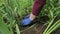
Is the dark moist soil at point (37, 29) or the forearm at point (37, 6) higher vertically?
the forearm at point (37, 6)

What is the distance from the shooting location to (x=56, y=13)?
1743 mm

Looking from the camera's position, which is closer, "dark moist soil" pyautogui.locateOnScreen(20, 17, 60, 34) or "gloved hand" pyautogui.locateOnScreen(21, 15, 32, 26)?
"dark moist soil" pyautogui.locateOnScreen(20, 17, 60, 34)

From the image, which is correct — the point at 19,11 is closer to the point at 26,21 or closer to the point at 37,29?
the point at 26,21

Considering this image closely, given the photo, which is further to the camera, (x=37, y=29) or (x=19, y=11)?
(x=19, y=11)

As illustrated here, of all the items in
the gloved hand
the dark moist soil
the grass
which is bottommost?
the dark moist soil

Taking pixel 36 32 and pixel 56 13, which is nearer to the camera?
pixel 36 32

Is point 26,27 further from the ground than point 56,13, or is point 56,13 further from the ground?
point 56,13

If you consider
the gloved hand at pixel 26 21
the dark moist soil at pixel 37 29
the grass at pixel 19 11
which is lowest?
the dark moist soil at pixel 37 29

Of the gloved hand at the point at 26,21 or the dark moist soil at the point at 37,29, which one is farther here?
the gloved hand at the point at 26,21

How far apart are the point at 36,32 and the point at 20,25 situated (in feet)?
0.67

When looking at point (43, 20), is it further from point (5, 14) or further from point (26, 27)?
point (5, 14)

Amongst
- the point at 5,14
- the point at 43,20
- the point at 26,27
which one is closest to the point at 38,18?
the point at 43,20

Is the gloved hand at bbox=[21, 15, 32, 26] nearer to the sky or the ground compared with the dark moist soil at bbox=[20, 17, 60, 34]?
nearer to the sky

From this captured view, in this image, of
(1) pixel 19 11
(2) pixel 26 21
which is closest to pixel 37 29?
(2) pixel 26 21
